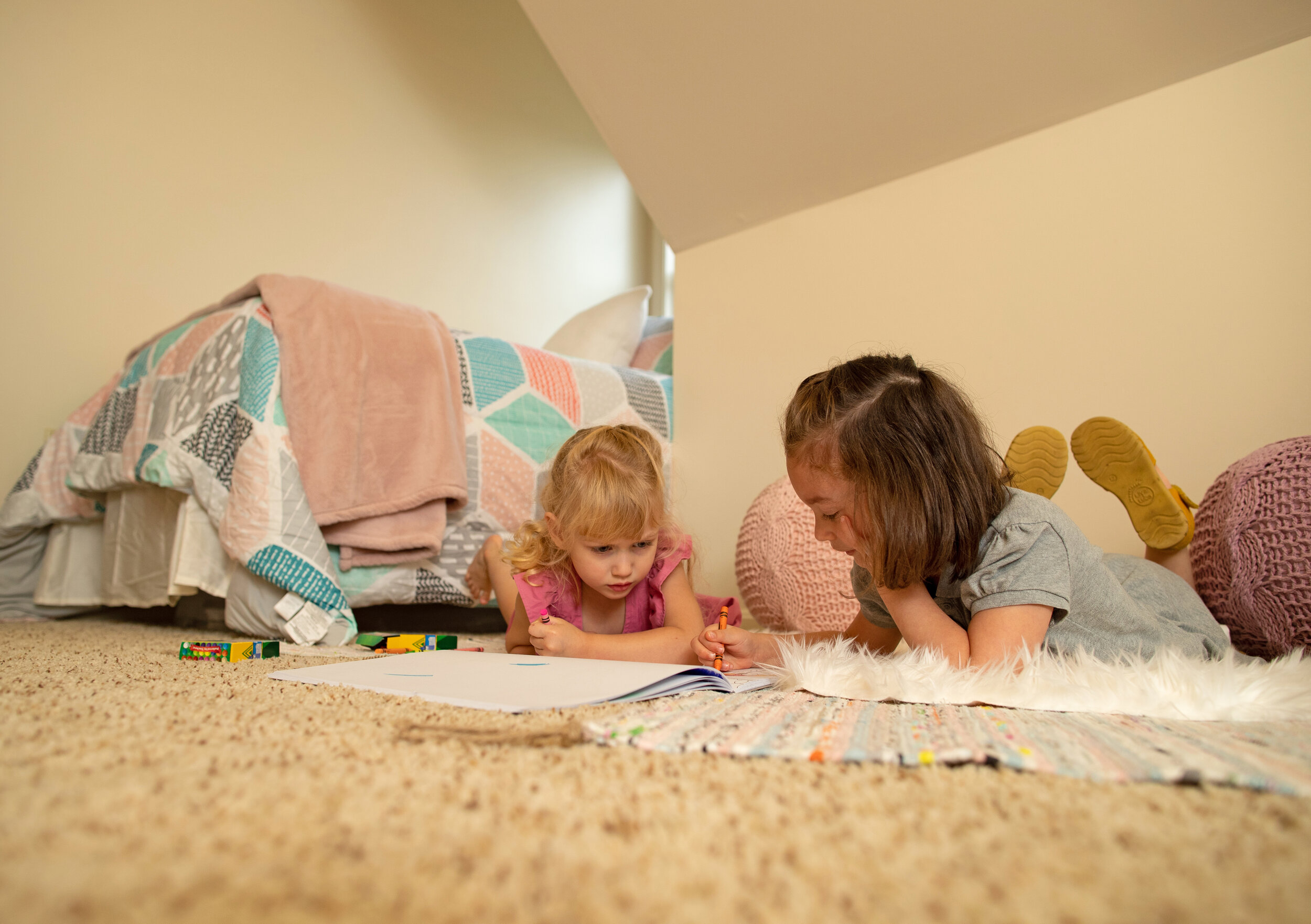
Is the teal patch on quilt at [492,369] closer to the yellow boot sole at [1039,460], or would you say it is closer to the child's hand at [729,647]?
the child's hand at [729,647]

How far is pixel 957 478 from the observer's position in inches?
29.1

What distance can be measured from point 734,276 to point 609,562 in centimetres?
100

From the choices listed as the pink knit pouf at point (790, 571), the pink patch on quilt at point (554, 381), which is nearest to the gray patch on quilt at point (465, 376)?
the pink patch on quilt at point (554, 381)

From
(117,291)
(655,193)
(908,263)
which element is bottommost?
(908,263)

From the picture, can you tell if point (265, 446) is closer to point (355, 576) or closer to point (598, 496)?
point (355, 576)

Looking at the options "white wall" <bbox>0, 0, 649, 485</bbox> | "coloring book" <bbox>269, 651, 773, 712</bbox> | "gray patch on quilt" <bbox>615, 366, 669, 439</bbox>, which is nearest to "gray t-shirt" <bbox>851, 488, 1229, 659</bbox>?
"coloring book" <bbox>269, 651, 773, 712</bbox>

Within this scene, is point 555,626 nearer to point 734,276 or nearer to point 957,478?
point 957,478

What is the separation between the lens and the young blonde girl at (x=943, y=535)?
0.72 meters

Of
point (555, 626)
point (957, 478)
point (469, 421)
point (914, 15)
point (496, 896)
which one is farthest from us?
point (469, 421)

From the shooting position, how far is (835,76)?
1.46 meters

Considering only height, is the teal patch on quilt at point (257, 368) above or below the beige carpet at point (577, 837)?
above

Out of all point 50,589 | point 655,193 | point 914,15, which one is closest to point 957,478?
point 914,15

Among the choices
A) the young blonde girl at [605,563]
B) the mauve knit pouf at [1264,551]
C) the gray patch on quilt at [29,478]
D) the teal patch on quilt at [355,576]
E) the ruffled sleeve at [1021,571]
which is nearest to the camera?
the ruffled sleeve at [1021,571]

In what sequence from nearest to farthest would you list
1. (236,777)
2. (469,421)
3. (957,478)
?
(236,777) < (957,478) < (469,421)
